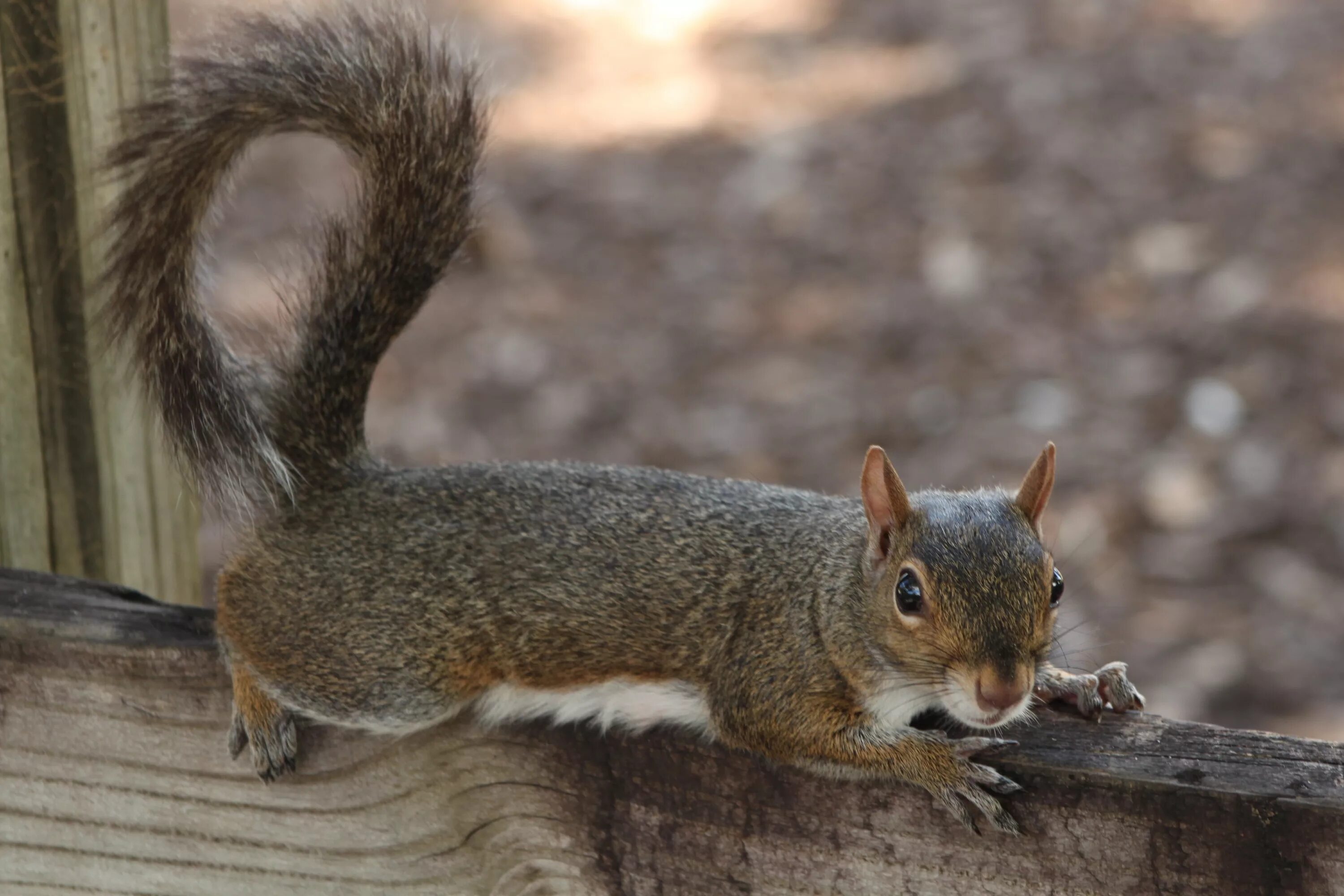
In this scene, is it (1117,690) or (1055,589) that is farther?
(1055,589)

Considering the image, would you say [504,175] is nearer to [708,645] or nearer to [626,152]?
[626,152]

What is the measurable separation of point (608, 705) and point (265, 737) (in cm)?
34

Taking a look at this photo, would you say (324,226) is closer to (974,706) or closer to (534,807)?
(534,807)

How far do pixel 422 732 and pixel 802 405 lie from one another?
9.27 ft

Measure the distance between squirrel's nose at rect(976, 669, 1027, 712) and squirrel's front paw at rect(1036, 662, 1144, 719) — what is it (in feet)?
0.19

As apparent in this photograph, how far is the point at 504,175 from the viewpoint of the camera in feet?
17.8

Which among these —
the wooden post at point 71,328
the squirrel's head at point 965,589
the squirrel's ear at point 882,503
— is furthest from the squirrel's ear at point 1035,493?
the wooden post at point 71,328

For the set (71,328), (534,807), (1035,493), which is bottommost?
(534,807)

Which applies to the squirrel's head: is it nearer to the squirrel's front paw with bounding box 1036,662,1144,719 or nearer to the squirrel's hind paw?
the squirrel's front paw with bounding box 1036,662,1144,719

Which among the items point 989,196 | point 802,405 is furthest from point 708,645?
point 989,196

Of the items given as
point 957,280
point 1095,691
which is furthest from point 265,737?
point 957,280

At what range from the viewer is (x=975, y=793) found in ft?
4.32

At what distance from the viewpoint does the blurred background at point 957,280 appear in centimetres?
376

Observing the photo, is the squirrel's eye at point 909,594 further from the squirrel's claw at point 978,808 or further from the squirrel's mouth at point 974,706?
the squirrel's claw at point 978,808
